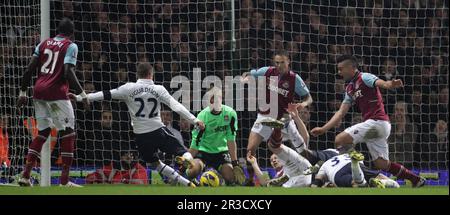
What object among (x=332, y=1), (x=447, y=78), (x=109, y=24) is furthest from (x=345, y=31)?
(x=109, y=24)

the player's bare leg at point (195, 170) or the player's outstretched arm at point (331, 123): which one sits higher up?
the player's outstretched arm at point (331, 123)

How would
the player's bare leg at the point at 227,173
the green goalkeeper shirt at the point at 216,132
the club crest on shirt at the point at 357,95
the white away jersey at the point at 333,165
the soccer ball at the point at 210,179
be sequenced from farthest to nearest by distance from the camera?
the green goalkeeper shirt at the point at 216,132 → the player's bare leg at the point at 227,173 → the soccer ball at the point at 210,179 → the club crest on shirt at the point at 357,95 → the white away jersey at the point at 333,165

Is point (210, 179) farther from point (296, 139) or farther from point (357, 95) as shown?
point (357, 95)

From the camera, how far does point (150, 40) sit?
44.2 feet

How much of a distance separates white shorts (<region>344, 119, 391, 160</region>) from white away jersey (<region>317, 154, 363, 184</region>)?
13.3 inches

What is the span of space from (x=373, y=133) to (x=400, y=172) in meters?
0.52

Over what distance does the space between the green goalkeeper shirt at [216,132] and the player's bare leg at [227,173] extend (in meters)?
0.21

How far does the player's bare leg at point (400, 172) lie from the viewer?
1036 cm

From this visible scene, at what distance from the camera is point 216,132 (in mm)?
11375

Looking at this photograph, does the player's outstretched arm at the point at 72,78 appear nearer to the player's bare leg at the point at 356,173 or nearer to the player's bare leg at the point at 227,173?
the player's bare leg at the point at 227,173

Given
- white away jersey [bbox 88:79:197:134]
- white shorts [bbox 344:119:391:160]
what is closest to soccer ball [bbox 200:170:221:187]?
white away jersey [bbox 88:79:197:134]

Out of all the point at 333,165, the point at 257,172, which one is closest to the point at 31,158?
the point at 257,172

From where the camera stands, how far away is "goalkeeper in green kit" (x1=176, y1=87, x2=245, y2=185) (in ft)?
37.1

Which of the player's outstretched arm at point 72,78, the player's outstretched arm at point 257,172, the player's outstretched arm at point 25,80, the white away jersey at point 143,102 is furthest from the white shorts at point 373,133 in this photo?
the player's outstretched arm at point 25,80
